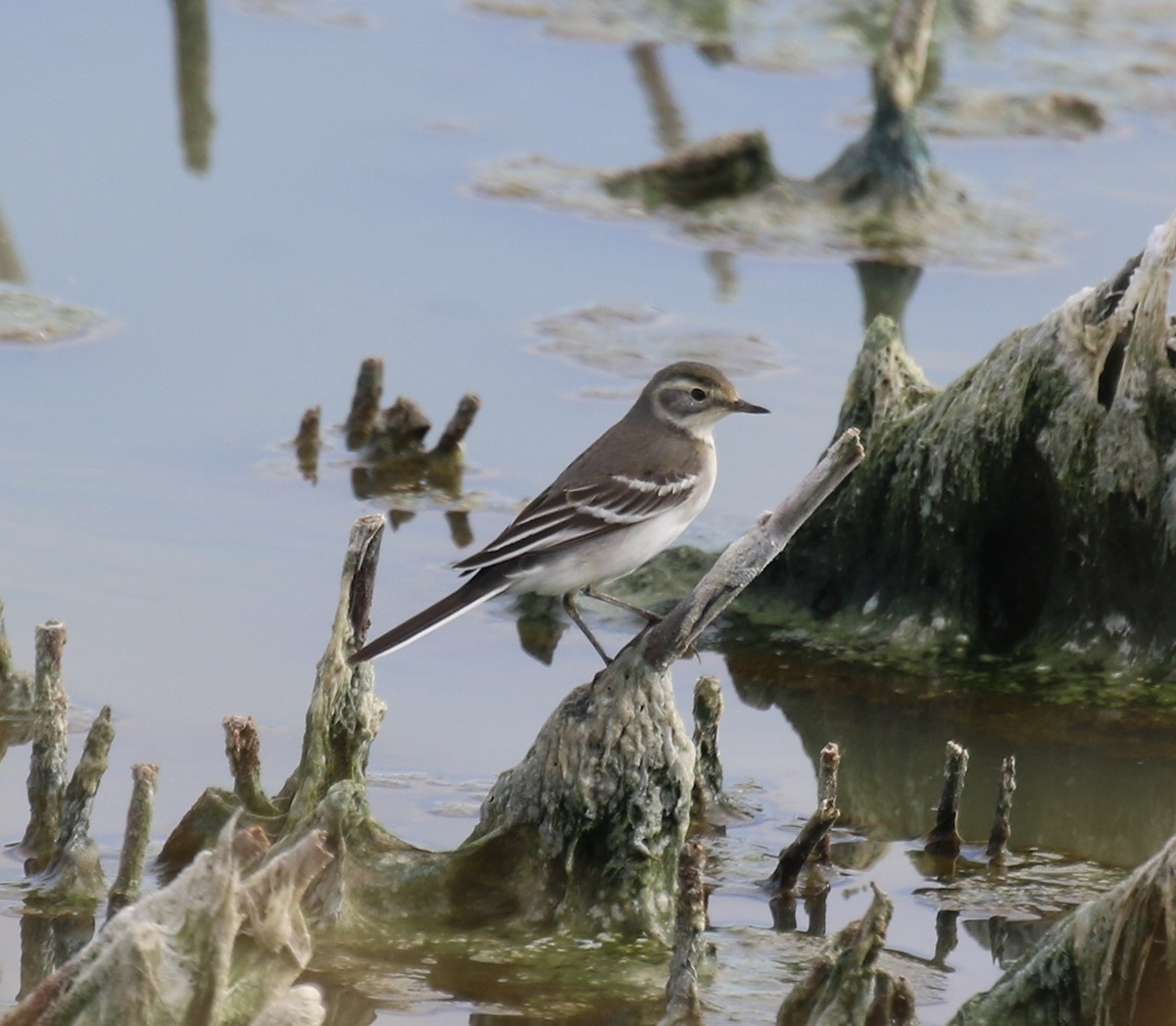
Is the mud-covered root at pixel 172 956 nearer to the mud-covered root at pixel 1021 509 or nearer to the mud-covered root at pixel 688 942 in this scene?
the mud-covered root at pixel 688 942

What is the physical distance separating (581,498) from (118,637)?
207 cm

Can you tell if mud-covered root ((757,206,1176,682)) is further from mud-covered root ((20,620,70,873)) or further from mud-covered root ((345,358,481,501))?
mud-covered root ((20,620,70,873))

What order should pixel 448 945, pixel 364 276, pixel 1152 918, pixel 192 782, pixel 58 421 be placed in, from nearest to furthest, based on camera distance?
pixel 1152 918
pixel 448 945
pixel 192 782
pixel 58 421
pixel 364 276

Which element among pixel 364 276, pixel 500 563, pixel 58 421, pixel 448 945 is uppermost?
pixel 364 276

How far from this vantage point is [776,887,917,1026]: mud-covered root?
5.61 meters

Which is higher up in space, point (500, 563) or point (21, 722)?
point (500, 563)

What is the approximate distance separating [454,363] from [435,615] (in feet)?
17.1

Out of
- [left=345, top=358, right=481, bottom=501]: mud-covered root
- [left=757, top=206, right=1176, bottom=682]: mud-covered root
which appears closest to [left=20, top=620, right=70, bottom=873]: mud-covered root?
[left=757, top=206, right=1176, bottom=682]: mud-covered root

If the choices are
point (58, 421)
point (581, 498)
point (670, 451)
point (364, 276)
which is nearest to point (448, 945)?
point (581, 498)

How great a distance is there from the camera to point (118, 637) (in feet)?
31.1

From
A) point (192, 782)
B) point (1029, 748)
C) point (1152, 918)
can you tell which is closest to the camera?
point (1152, 918)

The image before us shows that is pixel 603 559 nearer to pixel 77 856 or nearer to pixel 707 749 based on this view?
pixel 707 749

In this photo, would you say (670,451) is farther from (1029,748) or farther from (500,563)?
(1029,748)

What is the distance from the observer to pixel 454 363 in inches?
508
